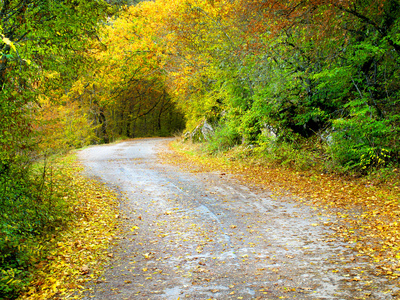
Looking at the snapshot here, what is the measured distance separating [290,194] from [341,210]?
5.88 feet

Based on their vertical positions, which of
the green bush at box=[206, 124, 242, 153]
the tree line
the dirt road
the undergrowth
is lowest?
the dirt road

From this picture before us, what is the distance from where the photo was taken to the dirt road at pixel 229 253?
4.23 meters

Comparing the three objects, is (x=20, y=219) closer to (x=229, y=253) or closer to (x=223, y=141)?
(x=229, y=253)

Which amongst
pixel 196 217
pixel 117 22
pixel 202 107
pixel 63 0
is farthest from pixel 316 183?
pixel 117 22

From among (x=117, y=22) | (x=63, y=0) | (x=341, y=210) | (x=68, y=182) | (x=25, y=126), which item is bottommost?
(x=341, y=210)

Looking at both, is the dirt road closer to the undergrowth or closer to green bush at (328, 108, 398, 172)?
the undergrowth

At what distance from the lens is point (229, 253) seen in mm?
5457

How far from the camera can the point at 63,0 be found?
20.2 feet

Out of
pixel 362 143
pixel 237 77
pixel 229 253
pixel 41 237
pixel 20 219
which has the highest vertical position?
pixel 237 77

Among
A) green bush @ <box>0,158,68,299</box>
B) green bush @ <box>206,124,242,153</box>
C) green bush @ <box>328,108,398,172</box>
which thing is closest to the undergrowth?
green bush @ <box>0,158,68,299</box>

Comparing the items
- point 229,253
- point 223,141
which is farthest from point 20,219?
point 223,141

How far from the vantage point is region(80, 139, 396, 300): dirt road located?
4.23m

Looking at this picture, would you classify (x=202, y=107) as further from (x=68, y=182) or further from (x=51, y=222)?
(x=51, y=222)

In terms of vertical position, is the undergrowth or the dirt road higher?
the undergrowth
